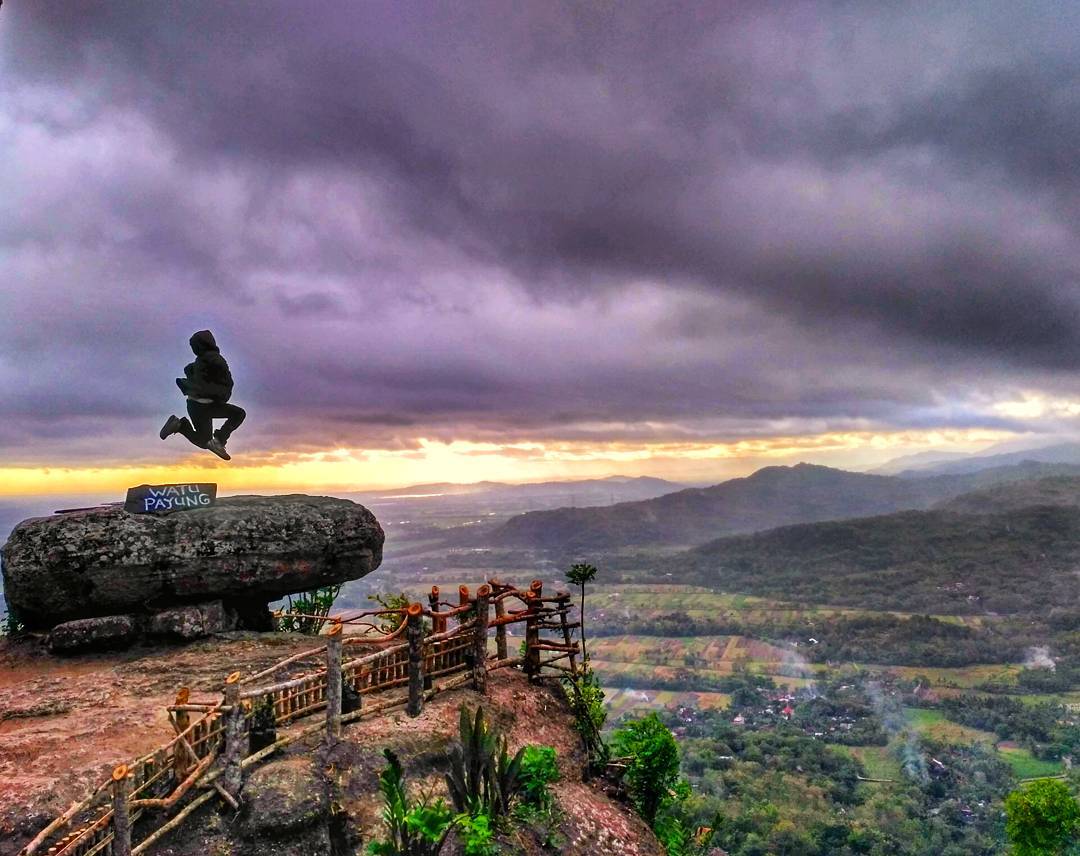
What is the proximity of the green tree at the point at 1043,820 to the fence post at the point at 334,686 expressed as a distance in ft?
84.8

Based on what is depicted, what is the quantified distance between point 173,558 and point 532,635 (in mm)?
8121

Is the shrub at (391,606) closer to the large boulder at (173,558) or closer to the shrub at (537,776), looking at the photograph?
the large boulder at (173,558)

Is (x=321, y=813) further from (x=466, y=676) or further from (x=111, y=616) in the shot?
(x=111, y=616)

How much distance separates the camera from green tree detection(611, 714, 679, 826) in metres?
14.5

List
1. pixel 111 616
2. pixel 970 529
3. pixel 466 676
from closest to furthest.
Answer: pixel 466 676
pixel 111 616
pixel 970 529

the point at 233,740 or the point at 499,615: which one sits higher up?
the point at 499,615

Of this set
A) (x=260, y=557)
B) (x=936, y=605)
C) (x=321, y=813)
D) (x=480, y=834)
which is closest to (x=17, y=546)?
(x=260, y=557)

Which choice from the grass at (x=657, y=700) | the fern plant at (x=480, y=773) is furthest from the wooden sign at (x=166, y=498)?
the grass at (x=657, y=700)

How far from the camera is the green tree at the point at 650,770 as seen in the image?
1445cm

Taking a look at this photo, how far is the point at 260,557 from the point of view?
48.8ft

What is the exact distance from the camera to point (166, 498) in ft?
47.6

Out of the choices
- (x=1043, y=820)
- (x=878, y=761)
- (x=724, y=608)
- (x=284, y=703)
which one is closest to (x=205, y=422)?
(x=284, y=703)

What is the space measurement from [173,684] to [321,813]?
520 cm

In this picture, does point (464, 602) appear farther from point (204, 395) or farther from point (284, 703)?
point (204, 395)
